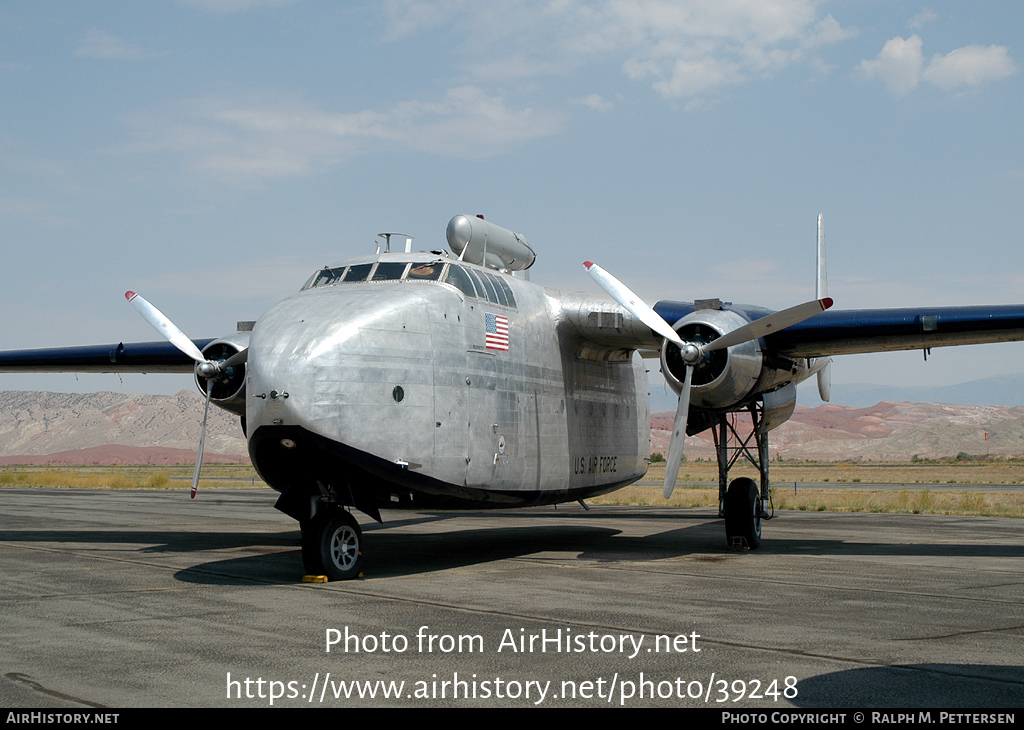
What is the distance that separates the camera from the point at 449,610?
9.42 meters

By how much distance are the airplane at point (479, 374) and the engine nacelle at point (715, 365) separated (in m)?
0.03

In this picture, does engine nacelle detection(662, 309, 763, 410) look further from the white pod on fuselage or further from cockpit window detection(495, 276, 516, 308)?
the white pod on fuselage

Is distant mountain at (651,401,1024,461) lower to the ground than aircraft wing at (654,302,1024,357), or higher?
lower

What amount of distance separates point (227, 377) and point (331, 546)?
17.1ft

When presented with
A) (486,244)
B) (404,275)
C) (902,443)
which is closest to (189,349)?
(404,275)

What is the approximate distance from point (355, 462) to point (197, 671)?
4.58 meters

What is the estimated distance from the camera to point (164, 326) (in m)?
15.8

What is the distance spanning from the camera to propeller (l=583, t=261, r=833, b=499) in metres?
13.6

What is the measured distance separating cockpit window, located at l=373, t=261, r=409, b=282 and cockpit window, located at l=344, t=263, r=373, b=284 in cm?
15

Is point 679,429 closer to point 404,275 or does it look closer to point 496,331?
point 496,331

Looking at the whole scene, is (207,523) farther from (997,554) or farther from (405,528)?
(997,554)

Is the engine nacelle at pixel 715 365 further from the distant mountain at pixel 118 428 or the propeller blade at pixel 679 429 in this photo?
the distant mountain at pixel 118 428

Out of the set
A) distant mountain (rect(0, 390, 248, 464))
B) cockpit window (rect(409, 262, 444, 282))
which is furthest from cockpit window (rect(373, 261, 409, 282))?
distant mountain (rect(0, 390, 248, 464))
